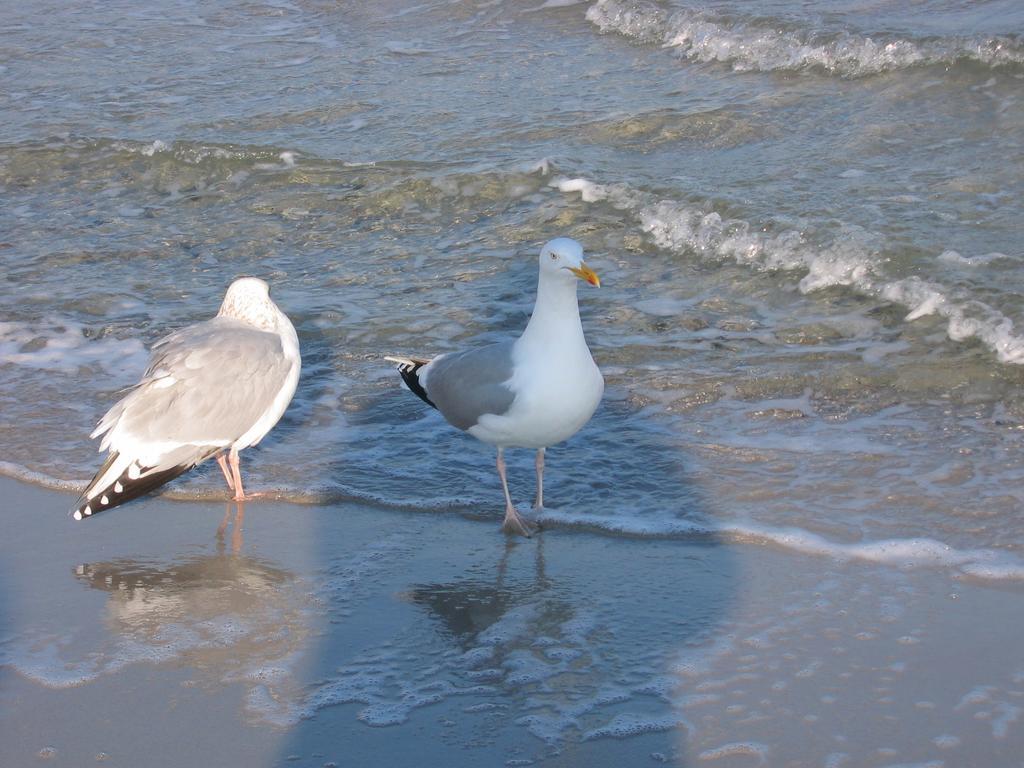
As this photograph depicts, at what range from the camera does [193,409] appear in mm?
5047

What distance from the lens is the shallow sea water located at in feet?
17.0

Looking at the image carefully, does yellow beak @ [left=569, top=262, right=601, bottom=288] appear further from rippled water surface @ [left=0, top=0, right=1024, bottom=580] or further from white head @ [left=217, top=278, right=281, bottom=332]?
white head @ [left=217, top=278, right=281, bottom=332]

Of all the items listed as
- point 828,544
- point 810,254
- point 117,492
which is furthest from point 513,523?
point 810,254

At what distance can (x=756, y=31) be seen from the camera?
11555mm

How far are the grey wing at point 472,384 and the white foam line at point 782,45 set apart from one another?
261 inches

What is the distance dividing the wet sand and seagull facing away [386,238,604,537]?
1.17 feet

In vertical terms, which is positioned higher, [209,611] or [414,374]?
[414,374]

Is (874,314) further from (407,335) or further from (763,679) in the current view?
(763,679)

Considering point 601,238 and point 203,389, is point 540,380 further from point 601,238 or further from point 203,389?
point 601,238

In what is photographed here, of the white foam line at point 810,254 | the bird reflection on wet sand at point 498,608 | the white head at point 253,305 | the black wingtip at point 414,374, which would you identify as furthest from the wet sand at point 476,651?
the white foam line at point 810,254

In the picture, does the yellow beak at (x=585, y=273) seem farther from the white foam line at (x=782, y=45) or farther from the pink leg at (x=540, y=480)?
the white foam line at (x=782, y=45)

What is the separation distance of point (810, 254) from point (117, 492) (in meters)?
4.15

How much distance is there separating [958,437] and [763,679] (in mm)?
1969

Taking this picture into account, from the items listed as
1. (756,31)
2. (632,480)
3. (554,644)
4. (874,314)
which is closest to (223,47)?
(756,31)
